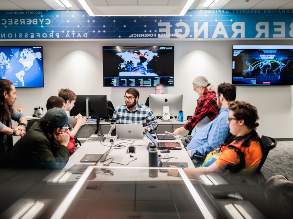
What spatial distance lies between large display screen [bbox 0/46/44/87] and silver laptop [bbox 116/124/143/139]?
11.6ft

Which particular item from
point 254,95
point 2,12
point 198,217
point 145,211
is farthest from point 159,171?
point 2,12

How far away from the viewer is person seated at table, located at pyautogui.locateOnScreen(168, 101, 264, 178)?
65.0 inches

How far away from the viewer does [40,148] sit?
5.72 feet

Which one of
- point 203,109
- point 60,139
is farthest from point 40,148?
point 203,109

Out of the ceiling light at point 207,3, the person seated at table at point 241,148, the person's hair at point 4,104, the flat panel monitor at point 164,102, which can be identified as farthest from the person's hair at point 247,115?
the ceiling light at point 207,3

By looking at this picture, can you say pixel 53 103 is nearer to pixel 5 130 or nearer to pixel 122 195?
pixel 5 130

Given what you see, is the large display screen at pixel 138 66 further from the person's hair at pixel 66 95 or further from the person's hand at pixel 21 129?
the person's hand at pixel 21 129

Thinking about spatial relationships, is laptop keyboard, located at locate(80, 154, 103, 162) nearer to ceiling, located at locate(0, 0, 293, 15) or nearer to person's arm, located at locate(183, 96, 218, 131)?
person's arm, located at locate(183, 96, 218, 131)

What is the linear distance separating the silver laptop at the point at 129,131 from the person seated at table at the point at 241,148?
1.24 meters

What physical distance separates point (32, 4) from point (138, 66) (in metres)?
2.59

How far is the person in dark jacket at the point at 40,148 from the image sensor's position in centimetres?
174

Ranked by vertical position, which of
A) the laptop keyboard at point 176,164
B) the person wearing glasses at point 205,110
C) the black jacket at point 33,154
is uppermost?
the person wearing glasses at point 205,110

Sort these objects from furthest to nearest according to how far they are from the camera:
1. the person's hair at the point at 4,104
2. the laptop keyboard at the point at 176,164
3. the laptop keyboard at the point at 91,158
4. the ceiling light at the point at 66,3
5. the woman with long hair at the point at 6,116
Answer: the ceiling light at the point at 66,3 → the person's hair at the point at 4,104 → the woman with long hair at the point at 6,116 → the laptop keyboard at the point at 91,158 → the laptop keyboard at the point at 176,164

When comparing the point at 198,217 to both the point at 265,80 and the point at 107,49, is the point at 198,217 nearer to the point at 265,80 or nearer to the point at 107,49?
the point at 107,49
